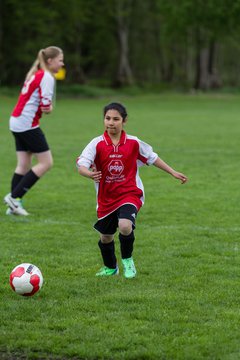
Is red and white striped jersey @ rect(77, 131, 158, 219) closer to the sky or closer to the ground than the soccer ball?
closer to the sky

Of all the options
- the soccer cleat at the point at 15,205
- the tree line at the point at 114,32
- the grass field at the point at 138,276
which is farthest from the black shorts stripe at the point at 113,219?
the tree line at the point at 114,32

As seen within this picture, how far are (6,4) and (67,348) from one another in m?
50.3

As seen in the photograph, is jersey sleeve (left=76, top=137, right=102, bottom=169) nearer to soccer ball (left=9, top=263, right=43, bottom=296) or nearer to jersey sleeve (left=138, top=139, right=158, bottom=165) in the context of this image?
jersey sleeve (left=138, top=139, right=158, bottom=165)

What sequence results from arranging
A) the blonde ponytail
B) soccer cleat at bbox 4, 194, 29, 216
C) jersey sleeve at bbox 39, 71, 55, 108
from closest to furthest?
the blonde ponytail
jersey sleeve at bbox 39, 71, 55, 108
soccer cleat at bbox 4, 194, 29, 216

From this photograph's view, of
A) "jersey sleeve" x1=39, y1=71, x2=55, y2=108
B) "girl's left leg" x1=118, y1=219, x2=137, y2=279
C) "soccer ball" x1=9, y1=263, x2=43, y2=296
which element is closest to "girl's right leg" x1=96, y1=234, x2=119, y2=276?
"girl's left leg" x1=118, y1=219, x2=137, y2=279

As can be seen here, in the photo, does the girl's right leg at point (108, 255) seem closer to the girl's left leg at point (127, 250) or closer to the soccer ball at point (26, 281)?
the girl's left leg at point (127, 250)

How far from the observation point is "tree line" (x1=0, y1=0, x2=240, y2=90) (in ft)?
156

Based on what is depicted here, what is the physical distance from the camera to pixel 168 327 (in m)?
5.32

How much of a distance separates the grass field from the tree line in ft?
112

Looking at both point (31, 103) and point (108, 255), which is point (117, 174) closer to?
point (108, 255)

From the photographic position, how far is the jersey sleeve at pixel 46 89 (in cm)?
988

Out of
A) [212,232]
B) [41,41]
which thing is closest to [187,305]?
[212,232]

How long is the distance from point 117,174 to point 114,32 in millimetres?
57296

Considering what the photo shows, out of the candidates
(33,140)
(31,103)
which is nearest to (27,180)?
(33,140)
